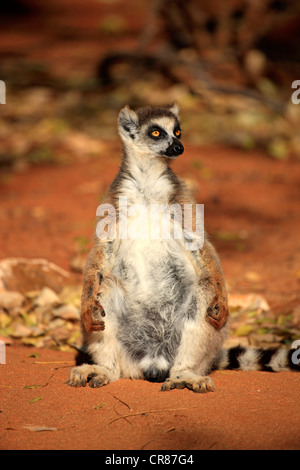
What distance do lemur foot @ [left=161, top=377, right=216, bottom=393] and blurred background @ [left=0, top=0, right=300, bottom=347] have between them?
1462 mm

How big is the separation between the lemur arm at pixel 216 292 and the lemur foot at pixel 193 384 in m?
0.41

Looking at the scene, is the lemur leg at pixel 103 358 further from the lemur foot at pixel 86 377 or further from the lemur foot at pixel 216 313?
the lemur foot at pixel 216 313

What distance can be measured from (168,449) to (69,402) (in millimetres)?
935

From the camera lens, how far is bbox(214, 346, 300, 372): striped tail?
14.5 ft

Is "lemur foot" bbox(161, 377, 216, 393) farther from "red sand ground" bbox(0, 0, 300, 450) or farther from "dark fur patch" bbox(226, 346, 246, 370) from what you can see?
"dark fur patch" bbox(226, 346, 246, 370)

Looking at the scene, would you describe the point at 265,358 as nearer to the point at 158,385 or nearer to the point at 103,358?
the point at 158,385

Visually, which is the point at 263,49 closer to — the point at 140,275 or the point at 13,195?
the point at 13,195

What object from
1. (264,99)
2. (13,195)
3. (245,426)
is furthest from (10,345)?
(264,99)

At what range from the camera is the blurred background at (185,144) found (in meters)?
6.31

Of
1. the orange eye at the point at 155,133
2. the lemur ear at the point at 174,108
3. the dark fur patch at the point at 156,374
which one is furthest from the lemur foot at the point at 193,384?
the lemur ear at the point at 174,108

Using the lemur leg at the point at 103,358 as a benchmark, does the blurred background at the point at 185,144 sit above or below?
above

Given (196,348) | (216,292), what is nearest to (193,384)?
(196,348)

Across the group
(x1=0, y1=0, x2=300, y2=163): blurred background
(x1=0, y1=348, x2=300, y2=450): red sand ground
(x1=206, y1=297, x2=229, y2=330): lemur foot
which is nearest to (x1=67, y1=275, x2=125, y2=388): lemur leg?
(x1=0, y1=348, x2=300, y2=450): red sand ground

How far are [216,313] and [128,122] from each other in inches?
70.9
